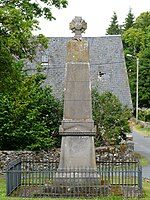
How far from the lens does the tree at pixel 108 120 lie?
24.7 metres

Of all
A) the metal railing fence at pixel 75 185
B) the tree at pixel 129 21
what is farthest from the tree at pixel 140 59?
the metal railing fence at pixel 75 185

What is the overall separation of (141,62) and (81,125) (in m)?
47.3

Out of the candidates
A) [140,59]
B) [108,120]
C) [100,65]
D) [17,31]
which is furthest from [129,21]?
[17,31]

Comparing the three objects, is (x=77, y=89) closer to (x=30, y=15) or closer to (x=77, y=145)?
(x=77, y=145)

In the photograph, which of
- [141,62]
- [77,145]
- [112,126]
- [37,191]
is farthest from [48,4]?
[141,62]

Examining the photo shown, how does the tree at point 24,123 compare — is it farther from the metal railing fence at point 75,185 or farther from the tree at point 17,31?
the metal railing fence at point 75,185

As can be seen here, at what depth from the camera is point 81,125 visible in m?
13.1

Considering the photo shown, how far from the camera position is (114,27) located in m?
84.2

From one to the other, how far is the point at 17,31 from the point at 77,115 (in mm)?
3884

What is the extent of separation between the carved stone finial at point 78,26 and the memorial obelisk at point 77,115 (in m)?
0.31

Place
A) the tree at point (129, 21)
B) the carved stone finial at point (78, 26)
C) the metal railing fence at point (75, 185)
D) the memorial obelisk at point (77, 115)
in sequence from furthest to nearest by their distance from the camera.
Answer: the tree at point (129, 21)
the carved stone finial at point (78, 26)
the memorial obelisk at point (77, 115)
the metal railing fence at point (75, 185)

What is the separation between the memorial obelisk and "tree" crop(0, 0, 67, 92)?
2327mm

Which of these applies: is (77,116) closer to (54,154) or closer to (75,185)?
(75,185)

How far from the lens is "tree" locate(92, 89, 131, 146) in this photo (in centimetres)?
2466
